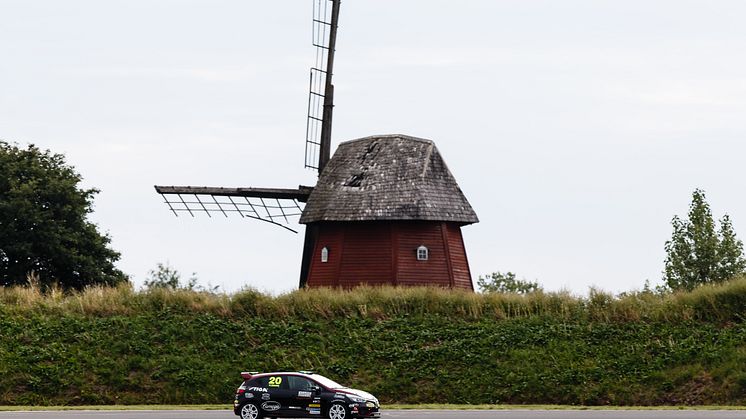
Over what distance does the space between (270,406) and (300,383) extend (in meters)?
1.08

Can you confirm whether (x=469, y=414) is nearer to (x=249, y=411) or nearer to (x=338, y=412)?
(x=338, y=412)

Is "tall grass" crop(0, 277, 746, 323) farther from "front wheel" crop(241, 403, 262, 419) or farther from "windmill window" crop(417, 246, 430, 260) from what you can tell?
"front wheel" crop(241, 403, 262, 419)

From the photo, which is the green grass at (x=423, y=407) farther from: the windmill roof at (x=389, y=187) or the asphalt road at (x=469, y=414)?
the windmill roof at (x=389, y=187)

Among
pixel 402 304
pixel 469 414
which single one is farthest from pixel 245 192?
pixel 469 414

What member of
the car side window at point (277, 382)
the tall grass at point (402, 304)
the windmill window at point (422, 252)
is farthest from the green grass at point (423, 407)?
the windmill window at point (422, 252)

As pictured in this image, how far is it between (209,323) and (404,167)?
48.1 ft

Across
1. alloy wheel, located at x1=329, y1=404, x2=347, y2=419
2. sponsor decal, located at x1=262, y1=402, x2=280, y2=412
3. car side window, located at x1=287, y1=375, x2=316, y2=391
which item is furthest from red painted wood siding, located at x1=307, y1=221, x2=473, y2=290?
alloy wheel, located at x1=329, y1=404, x2=347, y2=419

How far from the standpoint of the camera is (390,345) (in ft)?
172

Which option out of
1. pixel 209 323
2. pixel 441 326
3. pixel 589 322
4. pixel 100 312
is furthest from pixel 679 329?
pixel 100 312

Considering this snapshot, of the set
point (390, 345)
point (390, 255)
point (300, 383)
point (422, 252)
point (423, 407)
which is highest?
point (422, 252)

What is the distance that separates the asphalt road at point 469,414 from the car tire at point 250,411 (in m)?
1.28

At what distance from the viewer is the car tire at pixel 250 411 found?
3791 cm

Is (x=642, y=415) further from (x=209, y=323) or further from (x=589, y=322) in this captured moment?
(x=209, y=323)

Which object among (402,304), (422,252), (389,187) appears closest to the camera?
(402,304)
